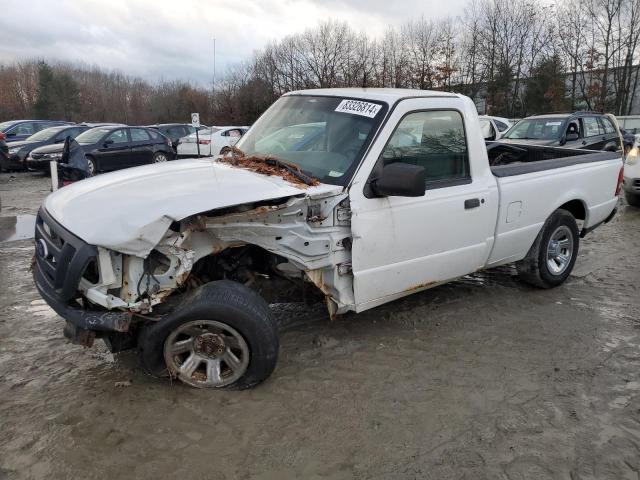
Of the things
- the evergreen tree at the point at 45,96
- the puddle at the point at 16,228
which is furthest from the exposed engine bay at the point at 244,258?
the evergreen tree at the point at 45,96

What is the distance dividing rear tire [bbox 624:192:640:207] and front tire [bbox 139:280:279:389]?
946 centimetres

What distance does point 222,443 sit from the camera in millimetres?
2977

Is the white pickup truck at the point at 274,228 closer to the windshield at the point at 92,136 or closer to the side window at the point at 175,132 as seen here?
the windshield at the point at 92,136

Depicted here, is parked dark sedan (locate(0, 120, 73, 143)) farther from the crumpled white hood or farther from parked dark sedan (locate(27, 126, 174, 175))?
the crumpled white hood

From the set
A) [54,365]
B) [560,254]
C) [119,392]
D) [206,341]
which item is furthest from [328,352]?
[560,254]

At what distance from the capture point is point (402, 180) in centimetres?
349

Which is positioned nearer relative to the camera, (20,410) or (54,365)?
(20,410)

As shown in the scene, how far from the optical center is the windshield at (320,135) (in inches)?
152

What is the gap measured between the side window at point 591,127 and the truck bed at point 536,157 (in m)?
7.55

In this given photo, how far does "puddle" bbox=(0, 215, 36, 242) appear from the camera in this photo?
793cm

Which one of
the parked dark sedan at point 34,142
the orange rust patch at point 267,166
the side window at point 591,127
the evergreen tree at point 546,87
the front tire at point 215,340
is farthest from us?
the evergreen tree at point 546,87

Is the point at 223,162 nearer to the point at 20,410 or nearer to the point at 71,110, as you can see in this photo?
the point at 20,410

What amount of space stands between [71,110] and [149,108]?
810cm

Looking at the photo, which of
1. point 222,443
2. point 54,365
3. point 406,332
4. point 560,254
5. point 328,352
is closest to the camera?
point 222,443
